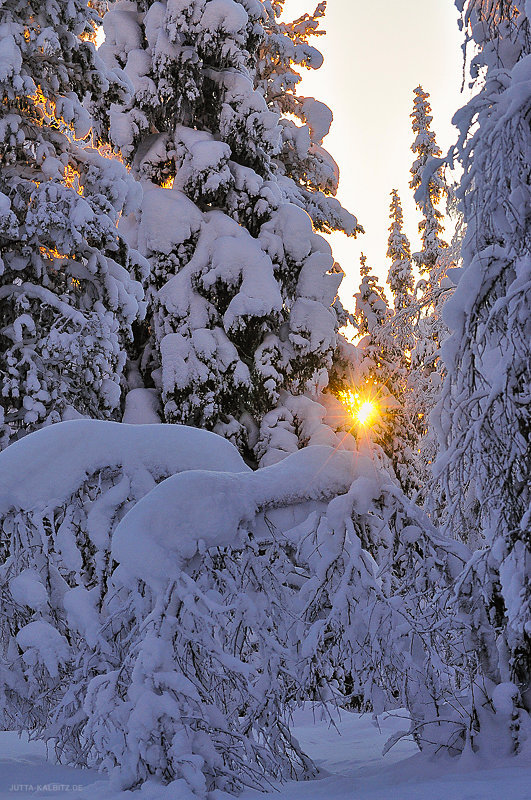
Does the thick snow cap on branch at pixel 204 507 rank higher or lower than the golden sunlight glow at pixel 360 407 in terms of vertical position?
lower

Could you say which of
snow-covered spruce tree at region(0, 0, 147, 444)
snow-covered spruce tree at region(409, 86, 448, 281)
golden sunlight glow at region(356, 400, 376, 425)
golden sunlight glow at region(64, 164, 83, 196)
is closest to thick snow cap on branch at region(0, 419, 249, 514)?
snow-covered spruce tree at region(0, 0, 147, 444)

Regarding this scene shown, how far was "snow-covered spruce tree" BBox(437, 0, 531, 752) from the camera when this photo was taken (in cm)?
524

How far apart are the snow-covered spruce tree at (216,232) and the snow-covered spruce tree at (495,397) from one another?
24.1 ft

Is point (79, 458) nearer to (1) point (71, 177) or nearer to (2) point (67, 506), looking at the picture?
(2) point (67, 506)

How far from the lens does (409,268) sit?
3030 centimetres

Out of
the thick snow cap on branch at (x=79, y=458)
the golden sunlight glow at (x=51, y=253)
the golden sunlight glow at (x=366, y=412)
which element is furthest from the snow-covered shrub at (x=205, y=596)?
the golden sunlight glow at (x=366, y=412)

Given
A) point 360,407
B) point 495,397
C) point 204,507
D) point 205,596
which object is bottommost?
point 205,596

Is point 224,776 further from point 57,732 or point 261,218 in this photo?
point 261,218

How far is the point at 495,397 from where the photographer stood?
5.37 m

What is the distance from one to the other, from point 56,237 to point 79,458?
207 inches

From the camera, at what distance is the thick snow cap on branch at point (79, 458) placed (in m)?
6.45

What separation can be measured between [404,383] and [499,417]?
1530 centimetres

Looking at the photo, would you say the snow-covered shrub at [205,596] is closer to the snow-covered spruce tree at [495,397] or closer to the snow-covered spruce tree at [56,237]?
the snow-covered spruce tree at [495,397]

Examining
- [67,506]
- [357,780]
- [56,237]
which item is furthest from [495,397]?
[56,237]
